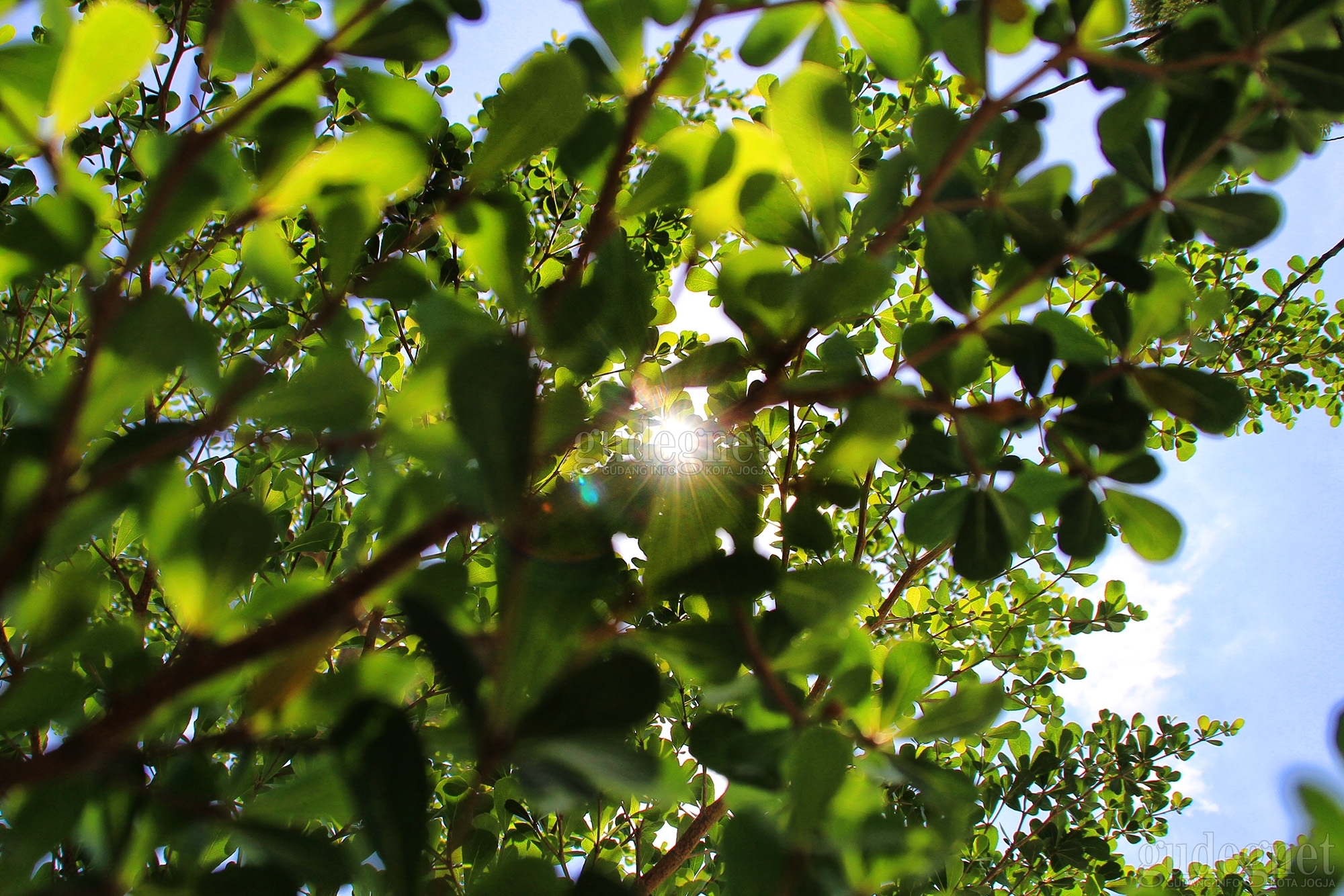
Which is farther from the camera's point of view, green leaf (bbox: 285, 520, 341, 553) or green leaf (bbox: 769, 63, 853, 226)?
green leaf (bbox: 285, 520, 341, 553)

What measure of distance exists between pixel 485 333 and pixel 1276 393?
3.19 metres

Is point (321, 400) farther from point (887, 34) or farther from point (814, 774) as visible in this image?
point (887, 34)

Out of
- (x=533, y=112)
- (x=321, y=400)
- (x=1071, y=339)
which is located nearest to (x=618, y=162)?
(x=533, y=112)

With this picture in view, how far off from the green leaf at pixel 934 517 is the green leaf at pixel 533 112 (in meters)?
0.58

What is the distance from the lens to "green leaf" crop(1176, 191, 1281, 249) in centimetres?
76

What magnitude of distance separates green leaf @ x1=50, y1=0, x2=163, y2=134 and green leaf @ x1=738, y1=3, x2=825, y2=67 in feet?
1.94

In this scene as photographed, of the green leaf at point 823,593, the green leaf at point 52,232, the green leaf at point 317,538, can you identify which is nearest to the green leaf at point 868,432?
the green leaf at point 823,593

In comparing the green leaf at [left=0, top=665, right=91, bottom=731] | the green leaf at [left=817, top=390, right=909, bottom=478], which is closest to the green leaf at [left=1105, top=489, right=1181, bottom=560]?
the green leaf at [left=817, top=390, right=909, bottom=478]

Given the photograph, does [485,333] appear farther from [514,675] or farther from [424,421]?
[424,421]

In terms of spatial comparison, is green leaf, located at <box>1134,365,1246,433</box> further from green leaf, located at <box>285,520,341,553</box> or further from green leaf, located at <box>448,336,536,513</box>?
green leaf, located at <box>285,520,341,553</box>

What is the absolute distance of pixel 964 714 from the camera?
0.77 m

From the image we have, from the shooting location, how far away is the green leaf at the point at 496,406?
458 mm

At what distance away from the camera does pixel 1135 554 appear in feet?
2.88

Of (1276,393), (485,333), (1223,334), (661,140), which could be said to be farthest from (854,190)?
(1276,393)
